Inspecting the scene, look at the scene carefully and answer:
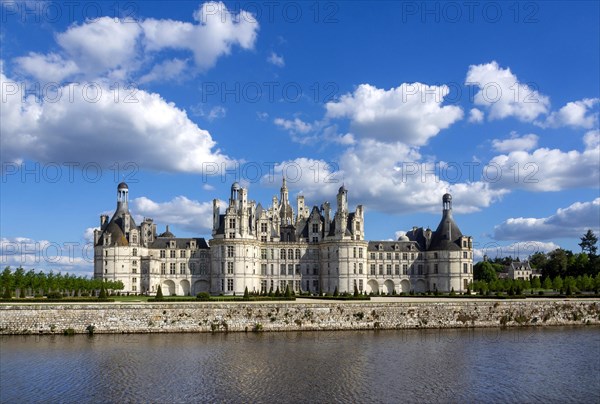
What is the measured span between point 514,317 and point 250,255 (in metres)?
38.6

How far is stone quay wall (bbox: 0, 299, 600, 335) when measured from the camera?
48562 millimetres

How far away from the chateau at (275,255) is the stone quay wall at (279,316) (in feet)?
98.3

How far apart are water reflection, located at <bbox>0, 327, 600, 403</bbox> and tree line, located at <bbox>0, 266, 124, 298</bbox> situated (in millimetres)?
23727

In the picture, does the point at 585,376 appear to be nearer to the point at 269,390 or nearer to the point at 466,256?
the point at 269,390

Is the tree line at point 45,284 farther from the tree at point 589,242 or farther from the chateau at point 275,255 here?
the tree at point 589,242

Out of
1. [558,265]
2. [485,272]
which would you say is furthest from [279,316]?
[558,265]

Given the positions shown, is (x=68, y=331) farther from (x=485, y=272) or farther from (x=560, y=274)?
(x=560, y=274)

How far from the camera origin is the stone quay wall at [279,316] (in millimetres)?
48562

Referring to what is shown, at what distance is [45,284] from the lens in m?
70.8

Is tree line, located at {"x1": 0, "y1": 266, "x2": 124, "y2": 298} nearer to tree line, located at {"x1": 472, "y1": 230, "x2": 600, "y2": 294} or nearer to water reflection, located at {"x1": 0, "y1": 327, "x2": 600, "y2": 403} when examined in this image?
water reflection, located at {"x1": 0, "y1": 327, "x2": 600, "y2": 403}

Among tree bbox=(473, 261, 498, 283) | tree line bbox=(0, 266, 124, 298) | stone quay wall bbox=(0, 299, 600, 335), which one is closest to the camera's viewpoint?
stone quay wall bbox=(0, 299, 600, 335)

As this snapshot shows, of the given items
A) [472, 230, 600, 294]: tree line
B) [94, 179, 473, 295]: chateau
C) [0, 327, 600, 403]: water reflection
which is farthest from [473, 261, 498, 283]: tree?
[0, 327, 600, 403]: water reflection

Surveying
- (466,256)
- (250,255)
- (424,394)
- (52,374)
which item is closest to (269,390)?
(424,394)

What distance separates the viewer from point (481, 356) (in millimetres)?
39156
